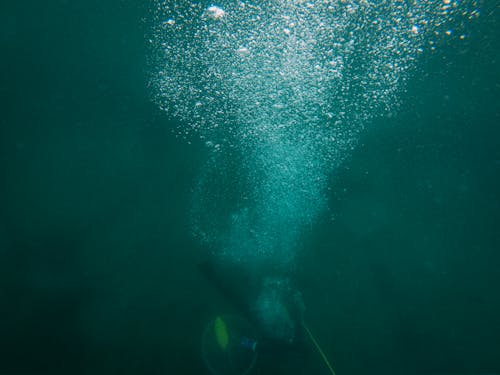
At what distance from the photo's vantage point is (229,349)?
4.67 meters

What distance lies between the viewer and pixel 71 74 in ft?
15.1

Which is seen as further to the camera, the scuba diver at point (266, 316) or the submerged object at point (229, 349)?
the submerged object at point (229, 349)

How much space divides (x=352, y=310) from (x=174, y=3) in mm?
6281

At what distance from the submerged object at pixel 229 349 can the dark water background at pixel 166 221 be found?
21cm

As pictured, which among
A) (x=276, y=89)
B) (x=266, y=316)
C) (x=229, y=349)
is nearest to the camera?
(x=266, y=316)

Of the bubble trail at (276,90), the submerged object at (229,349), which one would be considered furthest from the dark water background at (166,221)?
the bubble trail at (276,90)

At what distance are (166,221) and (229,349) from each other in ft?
8.12

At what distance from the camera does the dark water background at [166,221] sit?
180 inches

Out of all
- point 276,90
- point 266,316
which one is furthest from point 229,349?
point 276,90

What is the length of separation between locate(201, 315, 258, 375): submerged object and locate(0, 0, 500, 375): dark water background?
0.21 meters

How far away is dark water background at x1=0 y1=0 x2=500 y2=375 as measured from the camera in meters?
4.57

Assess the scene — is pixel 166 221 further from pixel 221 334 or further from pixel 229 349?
pixel 229 349

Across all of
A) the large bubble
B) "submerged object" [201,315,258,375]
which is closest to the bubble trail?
the large bubble

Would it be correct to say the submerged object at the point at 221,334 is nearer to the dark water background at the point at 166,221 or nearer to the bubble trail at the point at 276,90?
the dark water background at the point at 166,221
